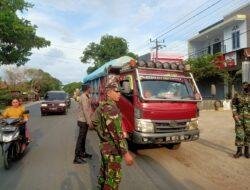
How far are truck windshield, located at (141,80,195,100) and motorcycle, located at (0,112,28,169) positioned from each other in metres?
3.30

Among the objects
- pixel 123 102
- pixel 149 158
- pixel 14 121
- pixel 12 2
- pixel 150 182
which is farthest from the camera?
pixel 12 2

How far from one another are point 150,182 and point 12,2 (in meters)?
30.9

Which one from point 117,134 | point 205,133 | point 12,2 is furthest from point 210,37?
point 117,134

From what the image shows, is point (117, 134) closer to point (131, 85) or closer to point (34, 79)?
point (131, 85)

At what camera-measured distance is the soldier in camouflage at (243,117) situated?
9.95m

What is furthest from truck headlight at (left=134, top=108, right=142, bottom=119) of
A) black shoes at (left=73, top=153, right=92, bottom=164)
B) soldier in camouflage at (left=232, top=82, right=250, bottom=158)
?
soldier in camouflage at (left=232, top=82, right=250, bottom=158)

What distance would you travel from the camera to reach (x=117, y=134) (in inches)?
217

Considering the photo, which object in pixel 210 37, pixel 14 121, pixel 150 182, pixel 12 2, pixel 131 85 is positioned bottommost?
pixel 150 182

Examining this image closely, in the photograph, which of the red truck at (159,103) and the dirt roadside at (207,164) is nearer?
the dirt roadside at (207,164)

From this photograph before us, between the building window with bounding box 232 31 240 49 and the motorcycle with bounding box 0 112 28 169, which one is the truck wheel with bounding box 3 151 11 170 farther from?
the building window with bounding box 232 31 240 49

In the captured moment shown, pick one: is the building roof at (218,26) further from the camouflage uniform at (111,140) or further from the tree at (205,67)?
the camouflage uniform at (111,140)

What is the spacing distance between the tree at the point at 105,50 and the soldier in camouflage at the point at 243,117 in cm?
5519

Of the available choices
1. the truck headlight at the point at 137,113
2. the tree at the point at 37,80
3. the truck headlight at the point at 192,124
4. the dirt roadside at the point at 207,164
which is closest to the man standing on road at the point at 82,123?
the truck headlight at the point at 137,113

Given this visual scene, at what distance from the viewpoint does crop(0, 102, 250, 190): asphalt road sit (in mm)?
7668
